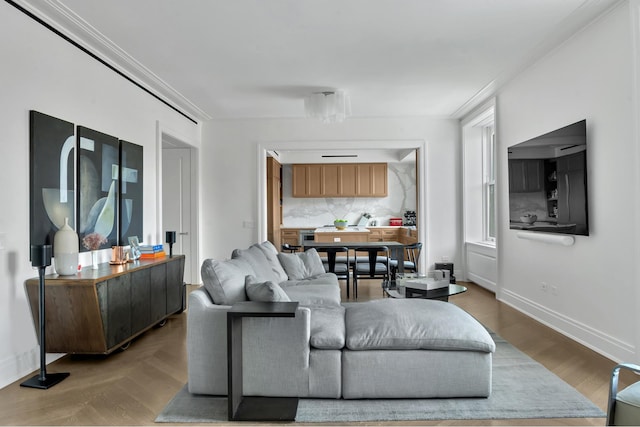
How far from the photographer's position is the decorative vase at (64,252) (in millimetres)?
3160

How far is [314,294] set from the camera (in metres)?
3.68

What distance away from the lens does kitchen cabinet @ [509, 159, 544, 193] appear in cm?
418

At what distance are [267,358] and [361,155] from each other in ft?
24.4

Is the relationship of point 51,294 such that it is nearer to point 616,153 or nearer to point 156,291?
point 156,291

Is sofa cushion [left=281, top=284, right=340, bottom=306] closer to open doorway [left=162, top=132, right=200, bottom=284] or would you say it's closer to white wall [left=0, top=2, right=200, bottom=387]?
white wall [left=0, top=2, right=200, bottom=387]

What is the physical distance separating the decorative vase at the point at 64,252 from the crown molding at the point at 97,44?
163cm

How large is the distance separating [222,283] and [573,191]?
3.01m

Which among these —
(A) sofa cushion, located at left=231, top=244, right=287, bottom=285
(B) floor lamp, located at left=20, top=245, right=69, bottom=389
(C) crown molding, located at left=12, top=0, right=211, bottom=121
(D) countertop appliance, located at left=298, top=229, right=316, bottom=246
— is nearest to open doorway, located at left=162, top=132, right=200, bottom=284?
(C) crown molding, located at left=12, top=0, right=211, bottom=121

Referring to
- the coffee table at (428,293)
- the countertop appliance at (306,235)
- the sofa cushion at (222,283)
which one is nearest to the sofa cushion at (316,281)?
the coffee table at (428,293)

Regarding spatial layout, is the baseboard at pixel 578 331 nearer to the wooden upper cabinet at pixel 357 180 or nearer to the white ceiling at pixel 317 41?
the white ceiling at pixel 317 41

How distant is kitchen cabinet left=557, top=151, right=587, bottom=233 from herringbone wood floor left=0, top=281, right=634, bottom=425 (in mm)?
1067

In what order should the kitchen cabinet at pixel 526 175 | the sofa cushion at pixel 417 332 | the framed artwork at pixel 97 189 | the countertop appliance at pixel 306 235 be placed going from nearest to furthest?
the sofa cushion at pixel 417 332 < the framed artwork at pixel 97 189 < the kitchen cabinet at pixel 526 175 < the countertop appliance at pixel 306 235

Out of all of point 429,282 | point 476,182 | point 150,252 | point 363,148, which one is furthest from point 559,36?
point 150,252

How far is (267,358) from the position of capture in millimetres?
2539
